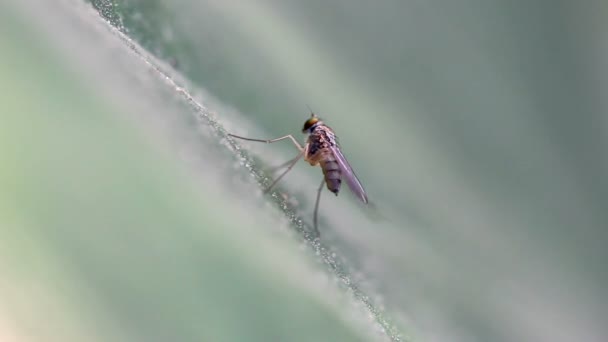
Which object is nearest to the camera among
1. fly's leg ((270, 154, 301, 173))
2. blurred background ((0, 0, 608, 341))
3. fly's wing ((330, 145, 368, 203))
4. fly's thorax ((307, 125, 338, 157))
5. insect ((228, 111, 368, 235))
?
blurred background ((0, 0, 608, 341))

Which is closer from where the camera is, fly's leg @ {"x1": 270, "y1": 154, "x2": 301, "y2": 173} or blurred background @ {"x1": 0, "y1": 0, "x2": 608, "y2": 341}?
blurred background @ {"x1": 0, "y1": 0, "x2": 608, "y2": 341}

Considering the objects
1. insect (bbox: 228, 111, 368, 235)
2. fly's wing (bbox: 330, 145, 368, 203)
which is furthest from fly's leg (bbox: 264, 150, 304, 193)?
fly's wing (bbox: 330, 145, 368, 203)

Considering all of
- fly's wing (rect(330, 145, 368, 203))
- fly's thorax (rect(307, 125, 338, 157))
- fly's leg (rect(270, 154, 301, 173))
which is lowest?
fly's leg (rect(270, 154, 301, 173))

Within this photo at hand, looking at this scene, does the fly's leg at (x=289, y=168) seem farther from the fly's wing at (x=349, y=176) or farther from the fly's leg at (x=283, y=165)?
the fly's wing at (x=349, y=176)

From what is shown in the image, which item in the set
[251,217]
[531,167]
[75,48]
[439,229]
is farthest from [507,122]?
[75,48]

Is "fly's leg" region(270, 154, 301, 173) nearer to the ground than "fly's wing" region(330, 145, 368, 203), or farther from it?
nearer to the ground

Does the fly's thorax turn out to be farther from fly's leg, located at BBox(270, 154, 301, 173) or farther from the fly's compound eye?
fly's leg, located at BBox(270, 154, 301, 173)
